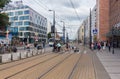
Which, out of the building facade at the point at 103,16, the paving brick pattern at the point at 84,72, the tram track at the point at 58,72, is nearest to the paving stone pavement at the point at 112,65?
the paving brick pattern at the point at 84,72

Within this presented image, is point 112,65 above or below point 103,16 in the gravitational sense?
below

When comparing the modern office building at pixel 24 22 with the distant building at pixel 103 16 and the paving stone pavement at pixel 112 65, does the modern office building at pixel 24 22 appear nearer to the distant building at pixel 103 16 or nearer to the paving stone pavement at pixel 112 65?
the distant building at pixel 103 16

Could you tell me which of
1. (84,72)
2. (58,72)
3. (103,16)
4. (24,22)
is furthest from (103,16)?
(58,72)

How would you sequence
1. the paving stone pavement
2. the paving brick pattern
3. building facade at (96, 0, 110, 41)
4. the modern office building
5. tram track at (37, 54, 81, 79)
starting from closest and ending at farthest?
tram track at (37, 54, 81, 79)
the paving brick pattern
the paving stone pavement
building facade at (96, 0, 110, 41)
the modern office building

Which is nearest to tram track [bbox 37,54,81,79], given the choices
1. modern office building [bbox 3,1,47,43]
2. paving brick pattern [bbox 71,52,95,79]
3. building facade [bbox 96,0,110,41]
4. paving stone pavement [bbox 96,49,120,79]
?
paving brick pattern [bbox 71,52,95,79]

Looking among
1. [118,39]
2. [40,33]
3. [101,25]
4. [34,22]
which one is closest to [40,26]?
[40,33]

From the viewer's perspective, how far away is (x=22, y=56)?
29922 mm

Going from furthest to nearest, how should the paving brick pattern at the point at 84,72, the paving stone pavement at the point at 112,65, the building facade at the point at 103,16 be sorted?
1. the building facade at the point at 103,16
2. the paving stone pavement at the point at 112,65
3. the paving brick pattern at the point at 84,72

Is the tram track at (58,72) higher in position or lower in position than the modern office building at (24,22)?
lower

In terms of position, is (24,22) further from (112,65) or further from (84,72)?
(84,72)

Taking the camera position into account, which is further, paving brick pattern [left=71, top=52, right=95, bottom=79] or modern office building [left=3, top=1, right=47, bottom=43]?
modern office building [left=3, top=1, right=47, bottom=43]

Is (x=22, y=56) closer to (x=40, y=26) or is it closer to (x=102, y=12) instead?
(x=102, y=12)

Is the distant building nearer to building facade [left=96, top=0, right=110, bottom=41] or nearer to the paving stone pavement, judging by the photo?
building facade [left=96, top=0, right=110, bottom=41]

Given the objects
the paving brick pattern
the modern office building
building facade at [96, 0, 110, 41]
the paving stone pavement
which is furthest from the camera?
the modern office building
